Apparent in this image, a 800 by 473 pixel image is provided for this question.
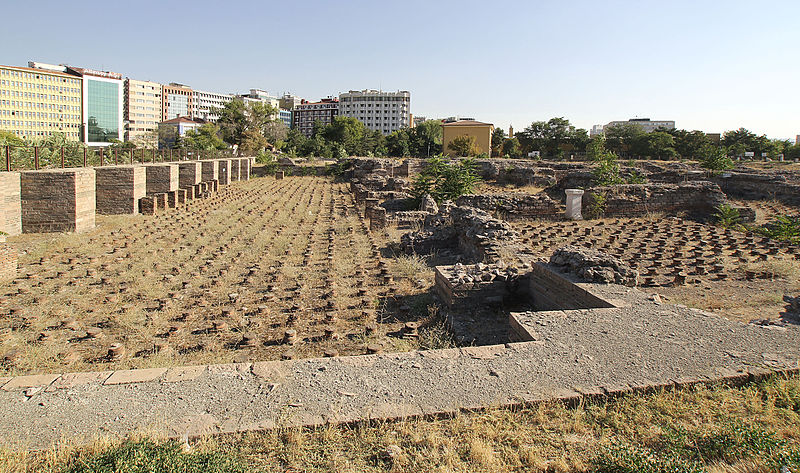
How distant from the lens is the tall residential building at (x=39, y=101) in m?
84.1

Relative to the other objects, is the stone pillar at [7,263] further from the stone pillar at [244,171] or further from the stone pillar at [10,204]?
the stone pillar at [244,171]

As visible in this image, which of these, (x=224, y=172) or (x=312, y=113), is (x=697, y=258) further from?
(x=312, y=113)

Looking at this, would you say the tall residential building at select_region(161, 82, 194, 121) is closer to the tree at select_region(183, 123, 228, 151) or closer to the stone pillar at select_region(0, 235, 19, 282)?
the tree at select_region(183, 123, 228, 151)

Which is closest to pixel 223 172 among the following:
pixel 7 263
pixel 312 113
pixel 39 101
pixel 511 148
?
pixel 7 263

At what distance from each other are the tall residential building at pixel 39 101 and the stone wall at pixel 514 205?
9086cm

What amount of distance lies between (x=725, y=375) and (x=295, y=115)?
144m

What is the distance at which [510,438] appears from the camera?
3.00 metres

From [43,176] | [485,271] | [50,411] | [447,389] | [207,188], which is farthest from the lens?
[207,188]

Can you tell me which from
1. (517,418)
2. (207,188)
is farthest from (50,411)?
(207,188)

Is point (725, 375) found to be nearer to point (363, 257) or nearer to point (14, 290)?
point (363, 257)

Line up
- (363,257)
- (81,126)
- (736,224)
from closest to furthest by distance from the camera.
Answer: (363,257) → (736,224) → (81,126)

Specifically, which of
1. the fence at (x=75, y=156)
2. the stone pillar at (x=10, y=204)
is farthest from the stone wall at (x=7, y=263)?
the fence at (x=75, y=156)

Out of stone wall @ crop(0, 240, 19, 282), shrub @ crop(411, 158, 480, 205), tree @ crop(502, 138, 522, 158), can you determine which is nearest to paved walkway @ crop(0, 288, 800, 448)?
stone wall @ crop(0, 240, 19, 282)

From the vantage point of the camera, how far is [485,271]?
6664 millimetres
